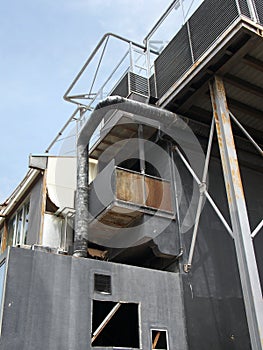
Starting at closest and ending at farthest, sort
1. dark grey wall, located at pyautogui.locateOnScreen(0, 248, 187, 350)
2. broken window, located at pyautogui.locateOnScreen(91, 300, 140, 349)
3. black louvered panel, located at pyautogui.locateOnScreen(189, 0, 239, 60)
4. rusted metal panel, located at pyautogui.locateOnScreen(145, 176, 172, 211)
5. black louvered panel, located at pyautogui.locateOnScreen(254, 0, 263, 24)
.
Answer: dark grey wall, located at pyautogui.locateOnScreen(0, 248, 187, 350), black louvered panel, located at pyautogui.locateOnScreen(189, 0, 239, 60), black louvered panel, located at pyautogui.locateOnScreen(254, 0, 263, 24), broken window, located at pyautogui.locateOnScreen(91, 300, 140, 349), rusted metal panel, located at pyautogui.locateOnScreen(145, 176, 172, 211)

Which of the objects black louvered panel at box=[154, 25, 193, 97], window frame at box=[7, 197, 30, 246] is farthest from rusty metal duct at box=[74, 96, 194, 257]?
window frame at box=[7, 197, 30, 246]

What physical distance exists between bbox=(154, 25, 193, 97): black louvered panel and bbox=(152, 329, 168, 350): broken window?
23.0 feet

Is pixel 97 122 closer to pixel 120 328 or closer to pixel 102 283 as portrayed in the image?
pixel 102 283

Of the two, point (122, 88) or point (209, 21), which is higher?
point (122, 88)

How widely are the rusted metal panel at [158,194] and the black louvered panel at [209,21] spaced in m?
3.85

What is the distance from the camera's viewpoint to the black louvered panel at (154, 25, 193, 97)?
41.0 ft

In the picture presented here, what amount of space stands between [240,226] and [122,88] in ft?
22.2

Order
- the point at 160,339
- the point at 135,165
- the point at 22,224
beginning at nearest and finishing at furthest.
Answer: the point at 160,339
the point at 135,165
the point at 22,224

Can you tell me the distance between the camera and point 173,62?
13055 millimetres

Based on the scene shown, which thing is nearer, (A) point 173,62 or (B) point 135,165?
(A) point 173,62

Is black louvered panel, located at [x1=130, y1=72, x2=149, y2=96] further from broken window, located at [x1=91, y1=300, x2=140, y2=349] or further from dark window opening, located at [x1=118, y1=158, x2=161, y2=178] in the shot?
broken window, located at [x1=91, y1=300, x2=140, y2=349]

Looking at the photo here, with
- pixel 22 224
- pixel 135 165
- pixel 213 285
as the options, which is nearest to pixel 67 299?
pixel 213 285

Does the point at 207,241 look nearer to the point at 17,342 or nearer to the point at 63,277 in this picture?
the point at 63,277

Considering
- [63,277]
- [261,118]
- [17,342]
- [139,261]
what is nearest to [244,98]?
[261,118]
